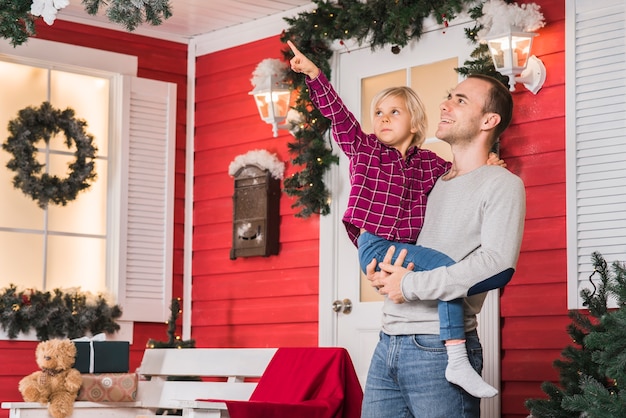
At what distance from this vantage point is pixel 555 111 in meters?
4.72

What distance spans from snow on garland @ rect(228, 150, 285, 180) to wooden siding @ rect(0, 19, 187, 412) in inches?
22.6

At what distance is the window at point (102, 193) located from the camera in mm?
5871

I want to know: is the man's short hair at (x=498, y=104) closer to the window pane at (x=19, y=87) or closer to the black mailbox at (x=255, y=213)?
the black mailbox at (x=255, y=213)

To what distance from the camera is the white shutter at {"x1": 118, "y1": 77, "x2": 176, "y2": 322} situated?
6203 millimetres

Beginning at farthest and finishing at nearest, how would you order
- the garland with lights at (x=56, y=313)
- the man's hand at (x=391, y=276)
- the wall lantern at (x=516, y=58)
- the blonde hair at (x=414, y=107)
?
1. the garland with lights at (x=56, y=313)
2. the wall lantern at (x=516, y=58)
3. the blonde hair at (x=414, y=107)
4. the man's hand at (x=391, y=276)

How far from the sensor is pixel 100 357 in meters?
5.12

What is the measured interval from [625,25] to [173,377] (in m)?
2.85

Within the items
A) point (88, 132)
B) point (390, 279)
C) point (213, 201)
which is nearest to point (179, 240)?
point (213, 201)

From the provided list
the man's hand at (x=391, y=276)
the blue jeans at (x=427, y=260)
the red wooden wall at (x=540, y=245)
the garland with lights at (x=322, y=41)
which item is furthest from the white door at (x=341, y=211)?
the man's hand at (x=391, y=276)

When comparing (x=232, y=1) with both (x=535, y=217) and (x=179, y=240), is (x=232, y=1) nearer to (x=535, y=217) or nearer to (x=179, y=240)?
(x=179, y=240)

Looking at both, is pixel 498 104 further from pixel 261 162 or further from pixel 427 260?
pixel 261 162

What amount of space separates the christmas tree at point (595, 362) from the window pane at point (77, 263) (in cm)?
299

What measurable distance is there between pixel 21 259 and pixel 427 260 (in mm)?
3794

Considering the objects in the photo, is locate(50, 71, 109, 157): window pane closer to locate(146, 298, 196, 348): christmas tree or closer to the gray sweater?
locate(146, 298, 196, 348): christmas tree
